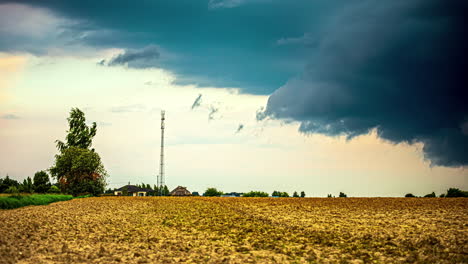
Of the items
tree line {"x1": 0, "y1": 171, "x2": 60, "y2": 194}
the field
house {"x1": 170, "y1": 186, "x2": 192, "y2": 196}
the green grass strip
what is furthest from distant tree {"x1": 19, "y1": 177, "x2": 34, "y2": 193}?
the field

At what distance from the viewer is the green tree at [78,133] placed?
4582 inches

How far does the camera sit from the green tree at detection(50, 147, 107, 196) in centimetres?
10657

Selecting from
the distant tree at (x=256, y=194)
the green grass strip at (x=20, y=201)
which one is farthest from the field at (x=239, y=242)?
the distant tree at (x=256, y=194)

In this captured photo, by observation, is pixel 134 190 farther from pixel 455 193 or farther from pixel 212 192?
pixel 455 193

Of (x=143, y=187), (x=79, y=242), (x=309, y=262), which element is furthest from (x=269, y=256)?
(x=143, y=187)

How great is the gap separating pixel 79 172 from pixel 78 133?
46.2 ft

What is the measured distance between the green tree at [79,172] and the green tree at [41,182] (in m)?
7.17

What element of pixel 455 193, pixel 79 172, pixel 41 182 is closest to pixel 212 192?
pixel 79 172

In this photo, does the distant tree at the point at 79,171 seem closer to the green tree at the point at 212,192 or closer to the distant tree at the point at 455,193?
the green tree at the point at 212,192

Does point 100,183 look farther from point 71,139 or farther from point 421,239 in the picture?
point 421,239

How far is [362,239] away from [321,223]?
8.89 meters

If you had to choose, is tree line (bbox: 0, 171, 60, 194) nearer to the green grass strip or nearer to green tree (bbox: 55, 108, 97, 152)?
green tree (bbox: 55, 108, 97, 152)

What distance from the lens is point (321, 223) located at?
34.3m

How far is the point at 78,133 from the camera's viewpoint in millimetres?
117750
